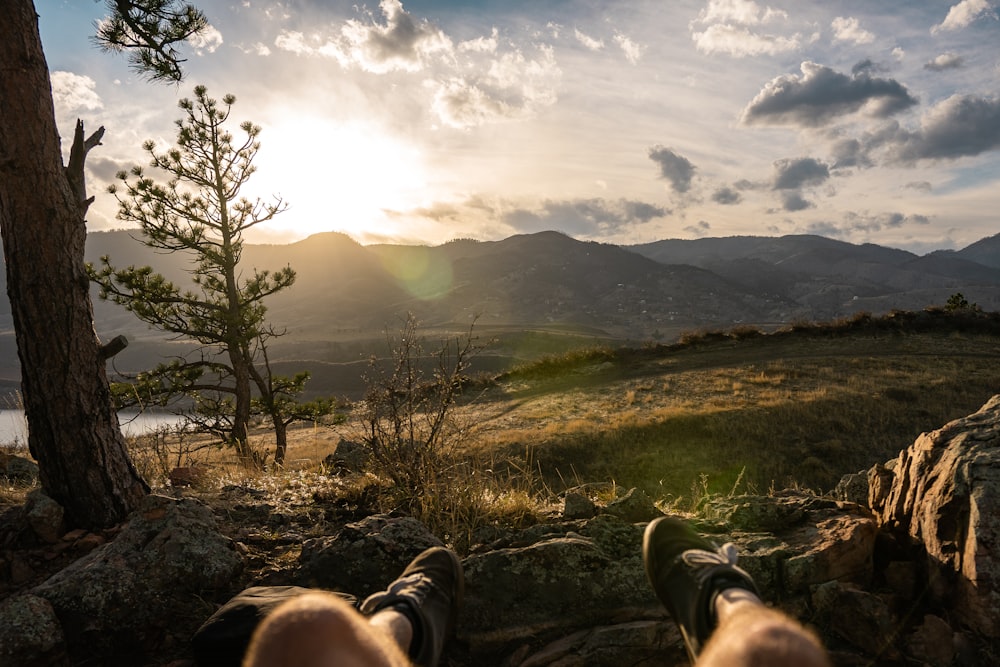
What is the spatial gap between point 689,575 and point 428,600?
1.12m

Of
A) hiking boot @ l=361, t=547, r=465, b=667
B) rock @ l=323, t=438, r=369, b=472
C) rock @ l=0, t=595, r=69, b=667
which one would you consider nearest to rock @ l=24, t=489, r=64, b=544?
rock @ l=0, t=595, r=69, b=667

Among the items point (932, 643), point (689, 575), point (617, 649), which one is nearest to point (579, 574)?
point (617, 649)

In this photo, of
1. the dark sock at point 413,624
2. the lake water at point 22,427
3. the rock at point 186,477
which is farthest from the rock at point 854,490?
the lake water at point 22,427

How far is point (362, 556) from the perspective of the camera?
2.95m

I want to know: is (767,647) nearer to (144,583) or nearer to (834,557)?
(834,557)

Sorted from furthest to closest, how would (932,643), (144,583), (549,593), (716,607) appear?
(549,593) < (144,583) < (932,643) < (716,607)

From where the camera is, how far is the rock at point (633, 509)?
355cm

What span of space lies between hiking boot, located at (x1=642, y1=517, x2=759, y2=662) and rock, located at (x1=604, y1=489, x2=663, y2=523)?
0.73 meters

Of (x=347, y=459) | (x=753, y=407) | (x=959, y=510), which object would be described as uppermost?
(x=959, y=510)

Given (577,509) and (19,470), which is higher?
(577,509)

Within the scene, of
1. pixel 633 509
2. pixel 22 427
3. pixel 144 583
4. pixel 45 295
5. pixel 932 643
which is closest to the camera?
pixel 932 643

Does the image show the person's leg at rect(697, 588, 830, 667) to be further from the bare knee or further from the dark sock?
the dark sock

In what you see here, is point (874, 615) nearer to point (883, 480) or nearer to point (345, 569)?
point (883, 480)

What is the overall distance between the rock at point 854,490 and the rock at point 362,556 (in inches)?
118
